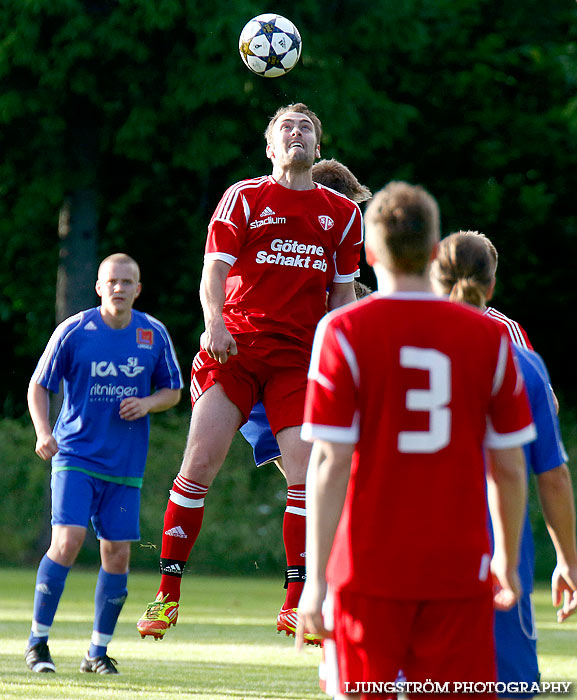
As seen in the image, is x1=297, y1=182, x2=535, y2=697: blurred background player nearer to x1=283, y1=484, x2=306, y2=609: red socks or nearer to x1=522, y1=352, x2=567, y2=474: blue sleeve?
x1=522, y1=352, x2=567, y2=474: blue sleeve

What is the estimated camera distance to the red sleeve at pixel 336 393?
3545 millimetres

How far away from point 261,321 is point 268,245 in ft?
1.30

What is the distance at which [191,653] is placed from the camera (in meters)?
9.49

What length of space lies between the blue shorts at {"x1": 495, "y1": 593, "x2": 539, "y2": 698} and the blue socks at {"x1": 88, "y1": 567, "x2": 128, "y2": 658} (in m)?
4.25

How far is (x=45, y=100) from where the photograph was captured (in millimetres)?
18828

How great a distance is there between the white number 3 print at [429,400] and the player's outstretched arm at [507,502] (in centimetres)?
28

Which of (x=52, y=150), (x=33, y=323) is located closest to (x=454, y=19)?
(x=52, y=150)

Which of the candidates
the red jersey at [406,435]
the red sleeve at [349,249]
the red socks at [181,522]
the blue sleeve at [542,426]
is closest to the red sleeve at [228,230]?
the red sleeve at [349,249]

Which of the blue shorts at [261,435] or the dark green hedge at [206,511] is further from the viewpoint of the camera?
the dark green hedge at [206,511]

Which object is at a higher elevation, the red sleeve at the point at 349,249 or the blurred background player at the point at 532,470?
the red sleeve at the point at 349,249

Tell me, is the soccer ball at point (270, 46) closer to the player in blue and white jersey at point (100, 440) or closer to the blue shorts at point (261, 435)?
the player in blue and white jersey at point (100, 440)

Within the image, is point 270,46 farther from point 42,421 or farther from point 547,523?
point 547,523

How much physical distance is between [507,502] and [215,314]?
274 centimetres

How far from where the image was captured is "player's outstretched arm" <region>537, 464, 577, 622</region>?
4184 millimetres
